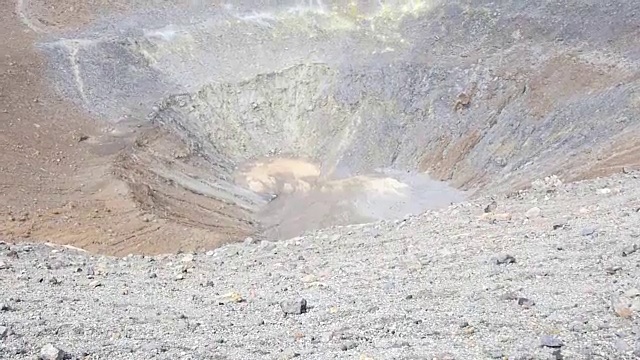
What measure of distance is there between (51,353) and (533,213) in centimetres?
865

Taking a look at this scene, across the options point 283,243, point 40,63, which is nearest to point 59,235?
point 283,243

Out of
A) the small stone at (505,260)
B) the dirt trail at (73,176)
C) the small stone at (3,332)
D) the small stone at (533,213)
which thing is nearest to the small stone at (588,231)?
the small stone at (505,260)

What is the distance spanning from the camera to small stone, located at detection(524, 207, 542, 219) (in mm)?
12886

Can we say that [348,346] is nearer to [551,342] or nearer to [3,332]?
[551,342]

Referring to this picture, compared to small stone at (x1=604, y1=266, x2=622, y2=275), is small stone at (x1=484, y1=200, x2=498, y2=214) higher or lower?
small stone at (x1=484, y1=200, x2=498, y2=214)

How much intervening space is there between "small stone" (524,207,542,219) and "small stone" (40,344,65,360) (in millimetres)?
8371

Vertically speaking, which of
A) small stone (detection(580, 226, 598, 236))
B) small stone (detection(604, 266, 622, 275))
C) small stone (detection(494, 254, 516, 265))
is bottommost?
small stone (detection(604, 266, 622, 275))

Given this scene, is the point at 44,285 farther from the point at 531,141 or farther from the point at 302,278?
the point at 531,141

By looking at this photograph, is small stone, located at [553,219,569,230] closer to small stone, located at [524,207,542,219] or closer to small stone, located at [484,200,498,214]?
small stone, located at [524,207,542,219]

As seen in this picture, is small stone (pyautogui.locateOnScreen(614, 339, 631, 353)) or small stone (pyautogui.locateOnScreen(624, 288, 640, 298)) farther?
small stone (pyautogui.locateOnScreen(624, 288, 640, 298))

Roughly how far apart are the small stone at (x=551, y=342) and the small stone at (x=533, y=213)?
232 inches

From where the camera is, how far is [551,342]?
7.11 meters

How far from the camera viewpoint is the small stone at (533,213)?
12.9 m

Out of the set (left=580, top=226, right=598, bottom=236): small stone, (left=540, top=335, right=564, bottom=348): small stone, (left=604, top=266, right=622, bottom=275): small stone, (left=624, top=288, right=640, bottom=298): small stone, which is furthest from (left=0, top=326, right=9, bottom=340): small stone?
(left=580, top=226, right=598, bottom=236): small stone
